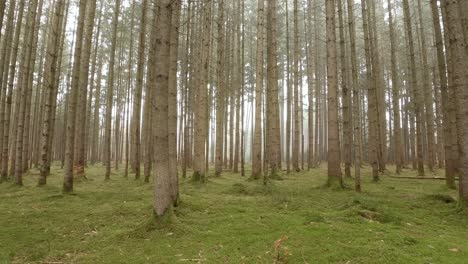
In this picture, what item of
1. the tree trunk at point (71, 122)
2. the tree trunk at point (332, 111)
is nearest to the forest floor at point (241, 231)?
the tree trunk at point (71, 122)

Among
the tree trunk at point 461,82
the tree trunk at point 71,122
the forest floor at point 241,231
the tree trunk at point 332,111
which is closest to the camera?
the forest floor at point 241,231

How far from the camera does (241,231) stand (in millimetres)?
5051

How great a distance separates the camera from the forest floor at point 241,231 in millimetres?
4074

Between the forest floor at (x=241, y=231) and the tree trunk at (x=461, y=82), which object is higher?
the tree trunk at (x=461, y=82)

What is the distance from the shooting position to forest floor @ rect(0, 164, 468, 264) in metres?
4.07

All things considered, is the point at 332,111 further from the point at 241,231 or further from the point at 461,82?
the point at 241,231

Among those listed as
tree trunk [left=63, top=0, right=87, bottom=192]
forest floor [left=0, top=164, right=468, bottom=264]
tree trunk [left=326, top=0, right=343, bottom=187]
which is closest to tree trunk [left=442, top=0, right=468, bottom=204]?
forest floor [left=0, top=164, right=468, bottom=264]

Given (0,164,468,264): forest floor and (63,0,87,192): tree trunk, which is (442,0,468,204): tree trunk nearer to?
(0,164,468,264): forest floor

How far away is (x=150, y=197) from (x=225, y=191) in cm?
204

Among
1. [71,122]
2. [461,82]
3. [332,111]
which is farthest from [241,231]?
[71,122]

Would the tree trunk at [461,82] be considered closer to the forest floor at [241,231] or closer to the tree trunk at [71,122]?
the forest floor at [241,231]

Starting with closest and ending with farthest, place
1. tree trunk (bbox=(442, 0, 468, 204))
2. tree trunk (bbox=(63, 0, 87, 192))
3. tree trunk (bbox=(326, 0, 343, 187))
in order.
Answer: tree trunk (bbox=(442, 0, 468, 204))
tree trunk (bbox=(63, 0, 87, 192))
tree trunk (bbox=(326, 0, 343, 187))

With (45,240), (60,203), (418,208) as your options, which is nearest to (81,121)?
(60,203)

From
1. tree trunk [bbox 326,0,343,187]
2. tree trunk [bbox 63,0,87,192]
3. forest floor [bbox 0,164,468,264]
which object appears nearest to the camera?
forest floor [bbox 0,164,468,264]
